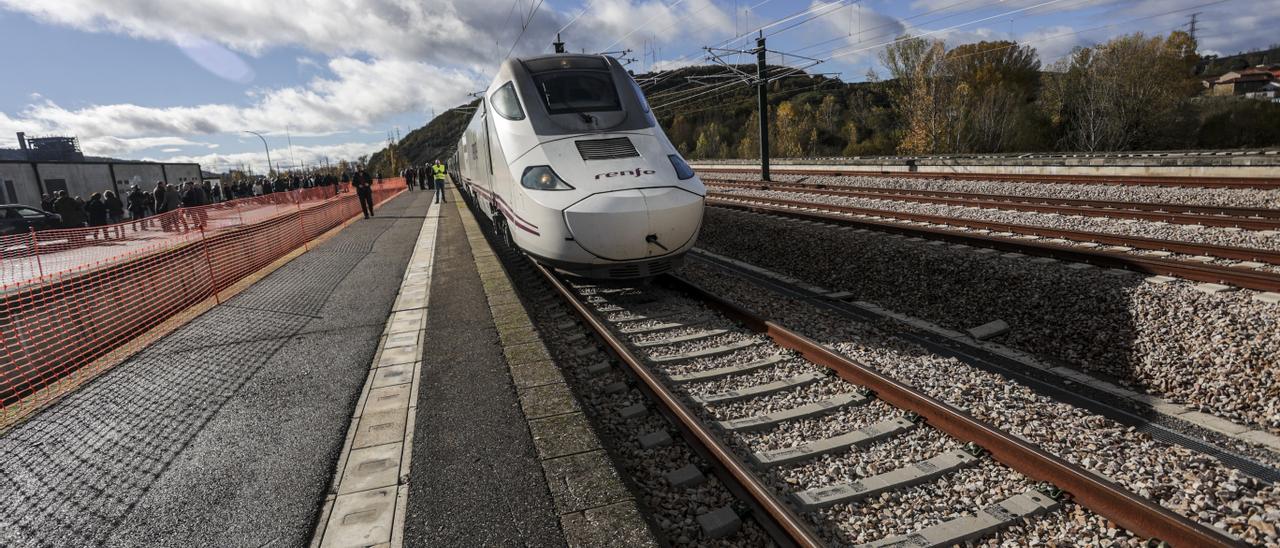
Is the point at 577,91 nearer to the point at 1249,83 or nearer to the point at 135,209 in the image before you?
the point at 135,209

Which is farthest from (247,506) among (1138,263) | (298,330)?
(1138,263)

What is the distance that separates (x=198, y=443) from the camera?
4.26 meters

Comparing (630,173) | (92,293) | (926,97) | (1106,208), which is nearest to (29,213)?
(92,293)

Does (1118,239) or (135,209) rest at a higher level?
(135,209)

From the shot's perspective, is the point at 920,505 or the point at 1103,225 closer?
the point at 920,505

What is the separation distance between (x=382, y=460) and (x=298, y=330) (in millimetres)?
4102

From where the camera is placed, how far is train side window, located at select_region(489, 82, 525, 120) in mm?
8242

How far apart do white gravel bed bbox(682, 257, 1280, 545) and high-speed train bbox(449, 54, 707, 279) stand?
88.2 inches

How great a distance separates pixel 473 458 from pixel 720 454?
5.40ft

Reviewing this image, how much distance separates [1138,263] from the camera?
7.07 meters

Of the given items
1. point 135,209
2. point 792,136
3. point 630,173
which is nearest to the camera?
point 630,173

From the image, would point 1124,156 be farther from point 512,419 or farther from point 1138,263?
point 512,419

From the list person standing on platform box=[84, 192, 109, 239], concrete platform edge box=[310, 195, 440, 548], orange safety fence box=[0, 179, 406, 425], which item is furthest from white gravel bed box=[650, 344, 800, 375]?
person standing on platform box=[84, 192, 109, 239]

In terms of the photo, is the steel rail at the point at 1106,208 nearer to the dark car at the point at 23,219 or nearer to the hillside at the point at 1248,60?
the dark car at the point at 23,219
